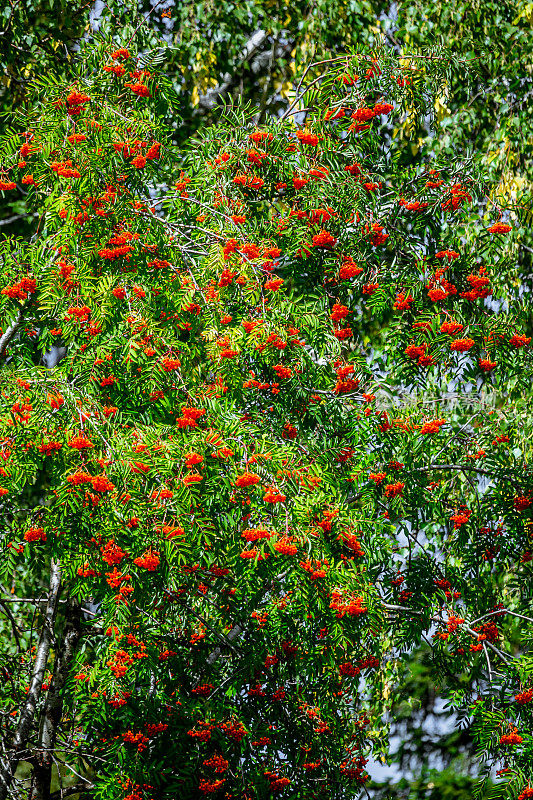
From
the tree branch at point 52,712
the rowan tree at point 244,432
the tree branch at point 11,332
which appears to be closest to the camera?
the rowan tree at point 244,432

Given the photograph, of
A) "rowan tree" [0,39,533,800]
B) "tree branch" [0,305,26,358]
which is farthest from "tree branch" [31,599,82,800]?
"tree branch" [0,305,26,358]

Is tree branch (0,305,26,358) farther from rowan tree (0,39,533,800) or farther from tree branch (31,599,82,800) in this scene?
tree branch (31,599,82,800)

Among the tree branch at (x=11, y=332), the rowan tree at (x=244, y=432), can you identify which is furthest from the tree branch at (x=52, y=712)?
the tree branch at (x=11, y=332)

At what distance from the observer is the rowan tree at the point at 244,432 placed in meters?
3.72

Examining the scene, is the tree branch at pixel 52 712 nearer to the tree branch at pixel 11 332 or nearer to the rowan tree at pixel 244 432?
the rowan tree at pixel 244 432

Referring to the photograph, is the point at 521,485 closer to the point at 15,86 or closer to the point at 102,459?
the point at 102,459

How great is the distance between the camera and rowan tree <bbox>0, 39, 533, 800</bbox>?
147 inches

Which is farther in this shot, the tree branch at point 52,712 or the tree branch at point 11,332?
the tree branch at point 52,712

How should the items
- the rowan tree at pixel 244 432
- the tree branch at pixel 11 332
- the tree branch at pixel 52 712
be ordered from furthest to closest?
1. the tree branch at pixel 52 712
2. the tree branch at pixel 11 332
3. the rowan tree at pixel 244 432

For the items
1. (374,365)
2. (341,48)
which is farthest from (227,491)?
(341,48)

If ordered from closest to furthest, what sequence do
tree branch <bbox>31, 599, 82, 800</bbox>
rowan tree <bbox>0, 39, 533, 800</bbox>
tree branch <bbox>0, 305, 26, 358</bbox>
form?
1. rowan tree <bbox>0, 39, 533, 800</bbox>
2. tree branch <bbox>0, 305, 26, 358</bbox>
3. tree branch <bbox>31, 599, 82, 800</bbox>

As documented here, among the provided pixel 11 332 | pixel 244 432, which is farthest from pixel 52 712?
pixel 244 432

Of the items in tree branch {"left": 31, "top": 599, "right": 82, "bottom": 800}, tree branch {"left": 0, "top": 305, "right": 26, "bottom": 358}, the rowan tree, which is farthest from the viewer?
tree branch {"left": 31, "top": 599, "right": 82, "bottom": 800}

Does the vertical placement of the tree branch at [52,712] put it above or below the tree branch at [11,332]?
below
